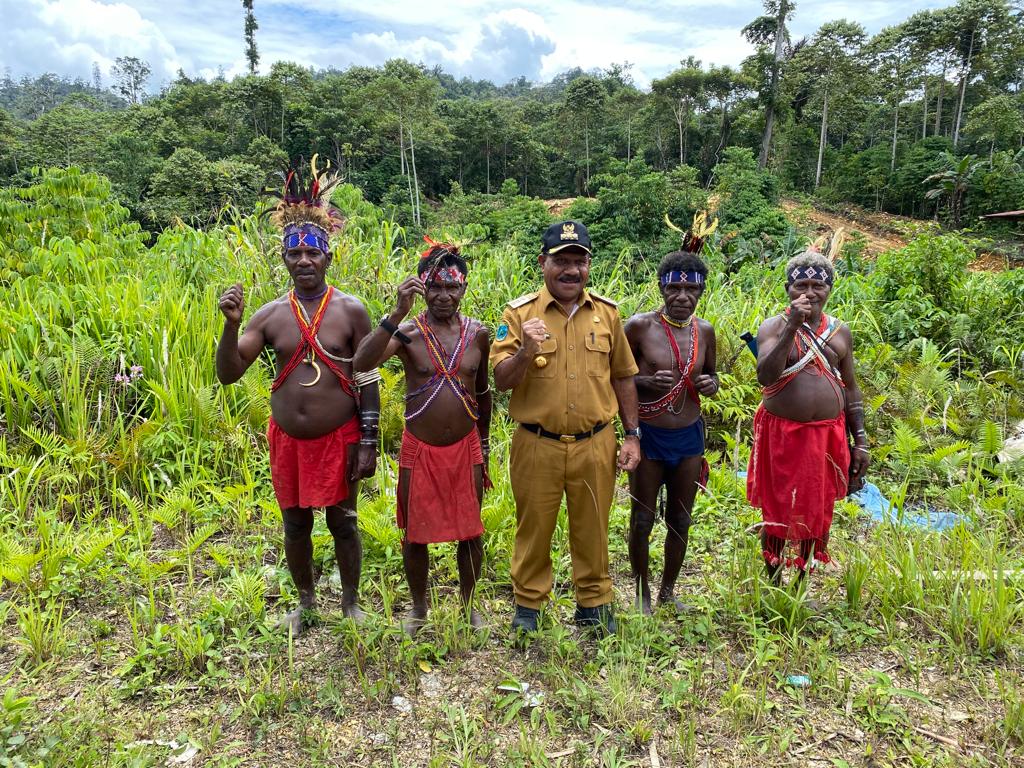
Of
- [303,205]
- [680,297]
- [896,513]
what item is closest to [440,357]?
[303,205]

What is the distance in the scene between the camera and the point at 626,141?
40875 mm

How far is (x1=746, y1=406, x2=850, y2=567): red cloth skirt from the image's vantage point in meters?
2.99

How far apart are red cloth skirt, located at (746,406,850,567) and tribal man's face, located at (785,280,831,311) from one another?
0.56 m

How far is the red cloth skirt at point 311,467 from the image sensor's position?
2838mm

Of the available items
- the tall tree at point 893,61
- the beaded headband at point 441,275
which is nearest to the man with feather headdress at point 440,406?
the beaded headband at point 441,275

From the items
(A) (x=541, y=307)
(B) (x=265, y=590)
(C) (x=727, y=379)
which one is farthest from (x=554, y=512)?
(C) (x=727, y=379)

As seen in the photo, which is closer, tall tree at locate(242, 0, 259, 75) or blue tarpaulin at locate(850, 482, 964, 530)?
blue tarpaulin at locate(850, 482, 964, 530)

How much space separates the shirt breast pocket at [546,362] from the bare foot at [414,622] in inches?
51.0

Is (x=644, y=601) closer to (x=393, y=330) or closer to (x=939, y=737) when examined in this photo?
(x=939, y=737)

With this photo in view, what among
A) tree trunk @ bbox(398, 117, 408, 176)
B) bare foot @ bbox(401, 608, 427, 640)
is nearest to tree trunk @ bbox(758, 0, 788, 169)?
tree trunk @ bbox(398, 117, 408, 176)

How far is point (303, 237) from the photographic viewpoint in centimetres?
283

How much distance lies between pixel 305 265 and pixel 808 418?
2400 millimetres

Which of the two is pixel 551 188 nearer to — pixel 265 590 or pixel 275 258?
pixel 275 258

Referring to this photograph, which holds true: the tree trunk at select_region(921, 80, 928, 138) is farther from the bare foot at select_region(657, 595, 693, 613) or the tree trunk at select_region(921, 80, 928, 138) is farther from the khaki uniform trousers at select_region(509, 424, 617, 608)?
the khaki uniform trousers at select_region(509, 424, 617, 608)
